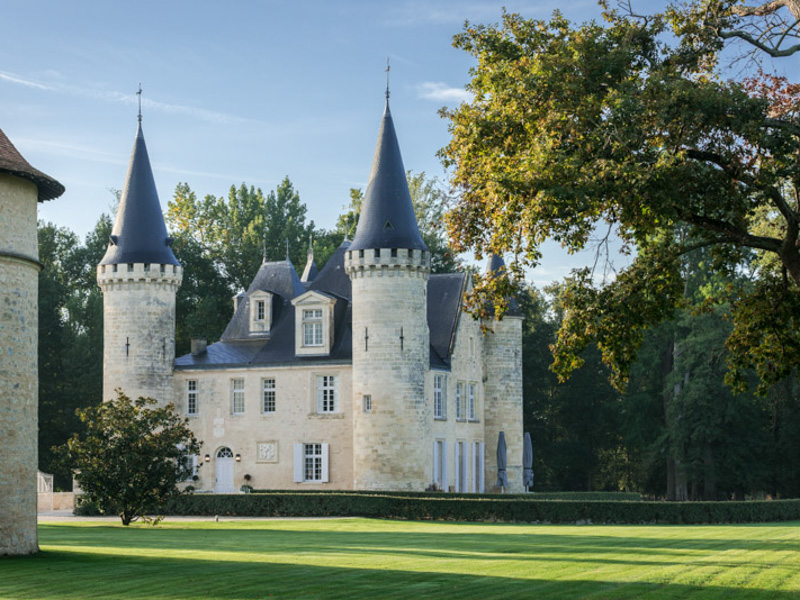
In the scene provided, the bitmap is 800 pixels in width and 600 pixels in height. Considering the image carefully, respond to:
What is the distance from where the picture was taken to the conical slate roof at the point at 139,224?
142 feet

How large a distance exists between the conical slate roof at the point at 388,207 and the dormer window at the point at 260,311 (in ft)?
24.1

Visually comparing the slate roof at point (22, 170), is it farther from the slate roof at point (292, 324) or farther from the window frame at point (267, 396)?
the window frame at point (267, 396)

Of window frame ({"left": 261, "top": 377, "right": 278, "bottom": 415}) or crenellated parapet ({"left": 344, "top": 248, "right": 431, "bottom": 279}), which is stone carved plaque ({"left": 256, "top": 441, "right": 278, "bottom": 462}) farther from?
crenellated parapet ({"left": 344, "top": 248, "right": 431, "bottom": 279})

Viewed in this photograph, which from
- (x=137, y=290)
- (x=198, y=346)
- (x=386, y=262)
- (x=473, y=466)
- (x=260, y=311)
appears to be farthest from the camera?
(x=260, y=311)

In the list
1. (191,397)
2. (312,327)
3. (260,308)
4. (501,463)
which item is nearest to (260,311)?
(260,308)

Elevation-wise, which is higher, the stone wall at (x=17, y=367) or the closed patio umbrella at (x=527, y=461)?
the stone wall at (x=17, y=367)

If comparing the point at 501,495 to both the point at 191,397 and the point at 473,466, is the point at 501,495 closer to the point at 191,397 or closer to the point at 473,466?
the point at 473,466

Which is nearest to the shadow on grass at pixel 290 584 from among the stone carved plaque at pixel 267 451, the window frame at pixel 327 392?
the window frame at pixel 327 392

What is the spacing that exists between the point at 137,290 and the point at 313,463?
9482 mm

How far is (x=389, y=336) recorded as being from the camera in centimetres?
3944

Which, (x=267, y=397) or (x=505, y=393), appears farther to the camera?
(x=505, y=393)

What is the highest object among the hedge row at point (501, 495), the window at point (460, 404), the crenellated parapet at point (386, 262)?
the crenellated parapet at point (386, 262)

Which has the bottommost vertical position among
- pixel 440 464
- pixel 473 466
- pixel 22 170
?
pixel 473 466

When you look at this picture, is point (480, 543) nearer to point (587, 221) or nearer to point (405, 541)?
point (405, 541)
